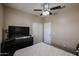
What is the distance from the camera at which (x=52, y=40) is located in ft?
4.75

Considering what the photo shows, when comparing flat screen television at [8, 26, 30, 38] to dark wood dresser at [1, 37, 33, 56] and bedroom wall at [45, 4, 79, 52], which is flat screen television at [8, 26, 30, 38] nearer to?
dark wood dresser at [1, 37, 33, 56]

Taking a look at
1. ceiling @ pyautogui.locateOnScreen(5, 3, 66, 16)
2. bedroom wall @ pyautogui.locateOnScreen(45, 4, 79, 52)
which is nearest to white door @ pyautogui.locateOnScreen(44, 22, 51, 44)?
bedroom wall @ pyautogui.locateOnScreen(45, 4, 79, 52)

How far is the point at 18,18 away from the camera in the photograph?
4.17 feet

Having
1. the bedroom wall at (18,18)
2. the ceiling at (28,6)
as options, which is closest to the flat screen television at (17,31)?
the bedroom wall at (18,18)

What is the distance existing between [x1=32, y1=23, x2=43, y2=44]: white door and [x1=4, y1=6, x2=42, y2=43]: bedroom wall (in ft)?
0.06

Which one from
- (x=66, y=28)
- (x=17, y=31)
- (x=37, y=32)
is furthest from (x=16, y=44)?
(x=66, y=28)

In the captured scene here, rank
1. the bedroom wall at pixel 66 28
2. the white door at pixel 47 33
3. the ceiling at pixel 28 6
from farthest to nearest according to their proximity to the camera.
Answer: the white door at pixel 47 33, the bedroom wall at pixel 66 28, the ceiling at pixel 28 6

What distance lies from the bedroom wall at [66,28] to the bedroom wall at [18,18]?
260mm

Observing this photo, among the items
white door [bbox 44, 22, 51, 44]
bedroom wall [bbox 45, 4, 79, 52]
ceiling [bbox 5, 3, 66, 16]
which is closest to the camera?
ceiling [bbox 5, 3, 66, 16]

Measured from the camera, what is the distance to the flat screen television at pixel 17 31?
1.27 m

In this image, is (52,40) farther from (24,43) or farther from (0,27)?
(0,27)

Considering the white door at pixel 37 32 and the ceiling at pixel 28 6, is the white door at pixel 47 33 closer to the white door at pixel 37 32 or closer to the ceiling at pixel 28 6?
the white door at pixel 37 32

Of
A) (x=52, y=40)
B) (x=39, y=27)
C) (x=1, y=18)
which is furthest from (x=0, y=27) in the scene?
(x=52, y=40)

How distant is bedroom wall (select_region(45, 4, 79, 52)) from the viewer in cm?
127
